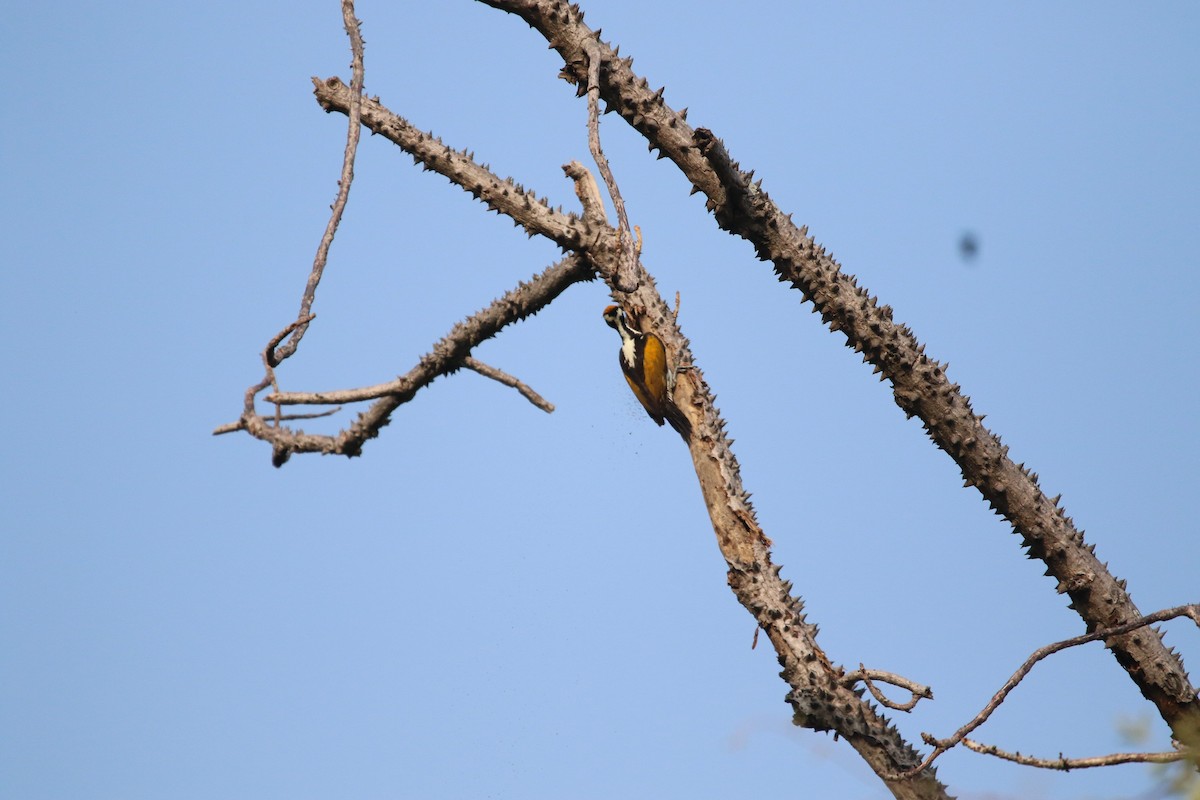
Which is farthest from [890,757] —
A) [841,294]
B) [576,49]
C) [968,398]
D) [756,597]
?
[576,49]

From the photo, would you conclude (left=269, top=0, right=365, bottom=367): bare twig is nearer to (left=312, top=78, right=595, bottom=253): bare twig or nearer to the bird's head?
(left=312, top=78, right=595, bottom=253): bare twig

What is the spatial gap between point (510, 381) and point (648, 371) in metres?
1.33

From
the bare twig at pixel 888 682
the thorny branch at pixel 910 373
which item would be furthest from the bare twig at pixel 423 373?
the bare twig at pixel 888 682

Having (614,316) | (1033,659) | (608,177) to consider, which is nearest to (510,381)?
(614,316)

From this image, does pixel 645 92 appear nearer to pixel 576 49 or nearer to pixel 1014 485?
pixel 576 49

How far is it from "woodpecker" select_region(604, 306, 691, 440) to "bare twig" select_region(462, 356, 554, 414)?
854 millimetres

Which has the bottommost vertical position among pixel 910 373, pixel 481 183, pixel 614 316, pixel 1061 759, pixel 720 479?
pixel 1061 759

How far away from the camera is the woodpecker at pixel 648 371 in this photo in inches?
183

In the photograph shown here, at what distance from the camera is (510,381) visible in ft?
19.2

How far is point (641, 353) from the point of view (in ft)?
15.7

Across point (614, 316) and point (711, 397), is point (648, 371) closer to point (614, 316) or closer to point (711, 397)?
point (711, 397)

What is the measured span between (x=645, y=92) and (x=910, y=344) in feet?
4.67

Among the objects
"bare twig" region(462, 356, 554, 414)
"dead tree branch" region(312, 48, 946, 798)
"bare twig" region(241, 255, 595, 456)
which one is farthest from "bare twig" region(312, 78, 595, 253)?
"bare twig" region(462, 356, 554, 414)

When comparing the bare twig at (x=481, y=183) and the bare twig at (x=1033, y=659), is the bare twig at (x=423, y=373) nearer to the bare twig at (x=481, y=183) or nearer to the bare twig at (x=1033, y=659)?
the bare twig at (x=481, y=183)
